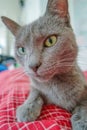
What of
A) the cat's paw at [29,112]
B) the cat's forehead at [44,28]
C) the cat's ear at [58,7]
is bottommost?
the cat's paw at [29,112]

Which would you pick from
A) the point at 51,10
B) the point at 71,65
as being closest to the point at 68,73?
the point at 71,65

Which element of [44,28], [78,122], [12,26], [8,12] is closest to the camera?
[78,122]

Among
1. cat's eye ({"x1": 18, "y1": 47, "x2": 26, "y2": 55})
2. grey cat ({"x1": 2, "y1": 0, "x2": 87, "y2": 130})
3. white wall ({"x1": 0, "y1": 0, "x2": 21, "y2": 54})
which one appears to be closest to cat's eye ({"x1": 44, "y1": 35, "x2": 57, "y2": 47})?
grey cat ({"x1": 2, "y1": 0, "x2": 87, "y2": 130})

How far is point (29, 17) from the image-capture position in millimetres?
2959

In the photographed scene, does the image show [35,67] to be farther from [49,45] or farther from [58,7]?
[58,7]

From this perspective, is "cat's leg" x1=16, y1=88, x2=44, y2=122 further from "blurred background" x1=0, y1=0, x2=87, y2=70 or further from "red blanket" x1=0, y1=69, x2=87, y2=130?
"blurred background" x1=0, y1=0, x2=87, y2=70

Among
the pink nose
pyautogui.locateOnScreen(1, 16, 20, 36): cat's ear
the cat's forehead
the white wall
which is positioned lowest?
the pink nose

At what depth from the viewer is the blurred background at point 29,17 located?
1694 millimetres

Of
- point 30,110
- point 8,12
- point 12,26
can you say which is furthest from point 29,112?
point 8,12

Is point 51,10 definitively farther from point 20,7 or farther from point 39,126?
point 20,7

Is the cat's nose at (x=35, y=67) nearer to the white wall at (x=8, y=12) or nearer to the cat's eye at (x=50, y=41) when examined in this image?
the cat's eye at (x=50, y=41)

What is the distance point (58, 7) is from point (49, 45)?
16cm

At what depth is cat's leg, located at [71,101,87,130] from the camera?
69cm

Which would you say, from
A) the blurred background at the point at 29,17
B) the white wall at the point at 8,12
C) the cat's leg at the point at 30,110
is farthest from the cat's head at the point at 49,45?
the white wall at the point at 8,12
